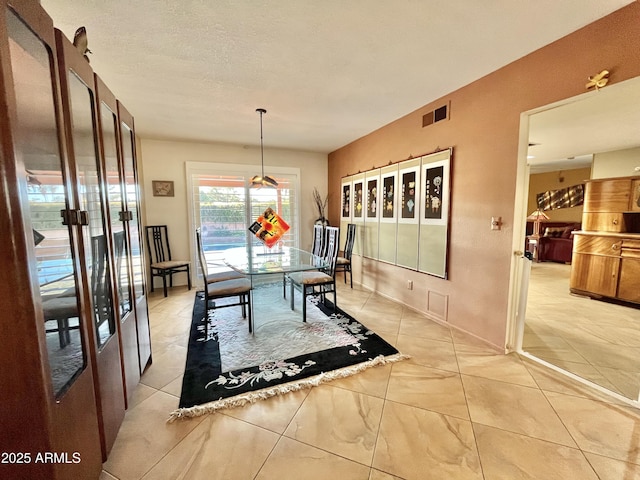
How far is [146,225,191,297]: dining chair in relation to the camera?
430 centimetres

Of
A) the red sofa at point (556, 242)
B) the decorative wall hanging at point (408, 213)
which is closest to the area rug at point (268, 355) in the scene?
the decorative wall hanging at point (408, 213)

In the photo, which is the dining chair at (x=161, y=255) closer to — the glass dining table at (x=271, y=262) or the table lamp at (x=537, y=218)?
the glass dining table at (x=271, y=262)

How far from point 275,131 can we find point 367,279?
9.17 ft

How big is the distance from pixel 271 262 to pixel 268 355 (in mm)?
1131

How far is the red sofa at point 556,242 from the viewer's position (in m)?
6.58

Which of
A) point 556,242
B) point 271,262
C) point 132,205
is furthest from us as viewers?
point 556,242

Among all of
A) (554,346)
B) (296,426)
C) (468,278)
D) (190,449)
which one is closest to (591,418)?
(554,346)

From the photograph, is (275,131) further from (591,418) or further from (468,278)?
(591,418)

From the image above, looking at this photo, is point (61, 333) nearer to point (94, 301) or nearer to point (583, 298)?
point (94, 301)

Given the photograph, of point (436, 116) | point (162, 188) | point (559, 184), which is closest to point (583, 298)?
point (436, 116)

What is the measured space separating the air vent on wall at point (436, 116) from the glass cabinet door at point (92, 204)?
120 inches

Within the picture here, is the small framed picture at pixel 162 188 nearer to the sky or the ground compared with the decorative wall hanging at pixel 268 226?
nearer to the sky

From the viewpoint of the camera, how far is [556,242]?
6.73 m

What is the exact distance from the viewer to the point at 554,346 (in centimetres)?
254
